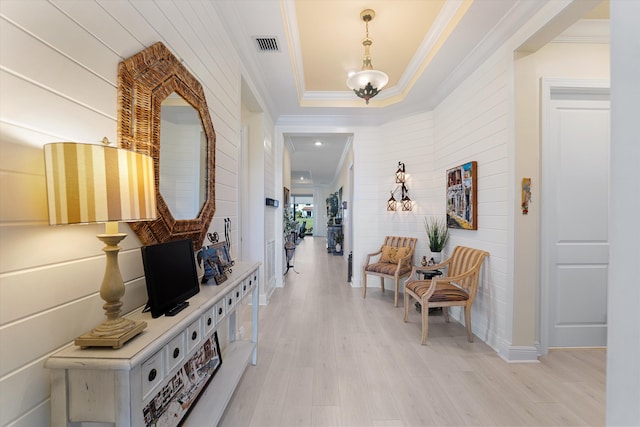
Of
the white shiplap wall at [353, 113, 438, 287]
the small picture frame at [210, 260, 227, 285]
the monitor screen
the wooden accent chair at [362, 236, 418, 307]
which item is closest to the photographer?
the monitor screen

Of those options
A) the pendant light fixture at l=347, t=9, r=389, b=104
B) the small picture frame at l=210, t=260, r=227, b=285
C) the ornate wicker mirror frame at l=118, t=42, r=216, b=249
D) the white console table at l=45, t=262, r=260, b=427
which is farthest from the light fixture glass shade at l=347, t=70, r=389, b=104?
the white console table at l=45, t=262, r=260, b=427

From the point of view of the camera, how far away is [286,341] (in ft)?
9.16

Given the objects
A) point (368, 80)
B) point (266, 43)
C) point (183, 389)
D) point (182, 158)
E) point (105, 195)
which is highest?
point (266, 43)

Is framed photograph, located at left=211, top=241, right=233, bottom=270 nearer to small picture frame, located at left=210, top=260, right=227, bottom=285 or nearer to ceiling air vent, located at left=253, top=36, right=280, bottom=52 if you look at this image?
small picture frame, located at left=210, top=260, right=227, bottom=285

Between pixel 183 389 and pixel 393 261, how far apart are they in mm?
3277

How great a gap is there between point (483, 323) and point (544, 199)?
139cm

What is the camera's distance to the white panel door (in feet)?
8.48

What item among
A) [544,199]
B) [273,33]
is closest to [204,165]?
[273,33]

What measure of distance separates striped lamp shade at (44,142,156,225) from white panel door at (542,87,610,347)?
3.31 meters

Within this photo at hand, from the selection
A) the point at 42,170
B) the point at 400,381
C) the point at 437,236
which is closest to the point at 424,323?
the point at 400,381

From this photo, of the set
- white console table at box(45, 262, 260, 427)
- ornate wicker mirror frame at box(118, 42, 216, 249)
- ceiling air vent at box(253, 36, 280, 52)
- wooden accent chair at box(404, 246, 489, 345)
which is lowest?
wooden accent chair at box(404, 246, 489, 345)

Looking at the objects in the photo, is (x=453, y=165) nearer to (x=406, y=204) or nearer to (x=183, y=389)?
(x=406, y=204)

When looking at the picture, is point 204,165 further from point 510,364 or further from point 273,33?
point 510,364

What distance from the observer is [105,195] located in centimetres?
82
